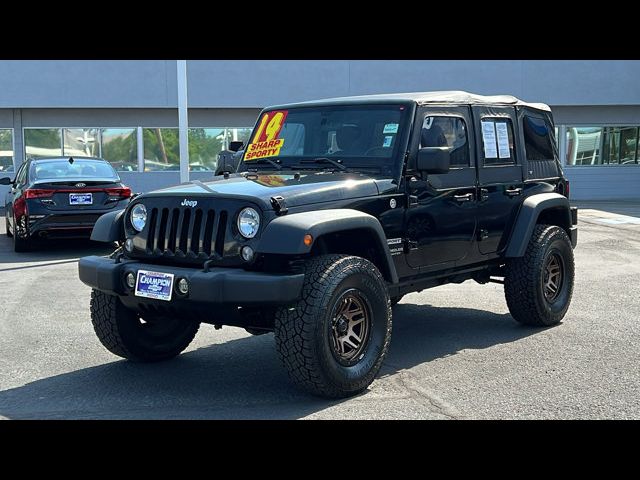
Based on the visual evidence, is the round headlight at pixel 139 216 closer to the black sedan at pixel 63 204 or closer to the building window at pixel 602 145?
the black sedan at pixel 63 204

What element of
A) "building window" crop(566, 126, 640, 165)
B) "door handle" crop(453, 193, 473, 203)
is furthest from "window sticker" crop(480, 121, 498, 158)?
"building window" crop(566, 126, 640, 165)

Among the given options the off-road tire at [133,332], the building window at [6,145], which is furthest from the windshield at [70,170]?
the building window at [6,145]

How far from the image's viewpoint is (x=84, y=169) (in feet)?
42.5

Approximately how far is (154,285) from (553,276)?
4.07 m

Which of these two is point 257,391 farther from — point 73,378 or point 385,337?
point 73,378

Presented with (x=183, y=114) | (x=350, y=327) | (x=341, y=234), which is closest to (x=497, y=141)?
(x=341, y=234)

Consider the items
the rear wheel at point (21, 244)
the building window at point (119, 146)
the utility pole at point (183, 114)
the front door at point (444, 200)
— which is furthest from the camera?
the building window at point (119, 146)

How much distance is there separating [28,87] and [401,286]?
20644mm

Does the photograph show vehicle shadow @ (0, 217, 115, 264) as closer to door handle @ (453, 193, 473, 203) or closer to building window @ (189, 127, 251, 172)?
door handle @ (453, 193, 473, 203)

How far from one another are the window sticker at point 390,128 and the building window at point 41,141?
20.3 meters

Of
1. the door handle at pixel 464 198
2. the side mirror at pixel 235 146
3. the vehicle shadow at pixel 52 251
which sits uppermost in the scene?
the side mirror at pixel 235 146

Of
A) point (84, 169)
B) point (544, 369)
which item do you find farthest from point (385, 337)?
point (84, 169)

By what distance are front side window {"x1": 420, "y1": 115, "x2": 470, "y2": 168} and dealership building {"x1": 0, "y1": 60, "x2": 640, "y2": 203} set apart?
17986mm

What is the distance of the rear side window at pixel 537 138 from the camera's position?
24.6ft
